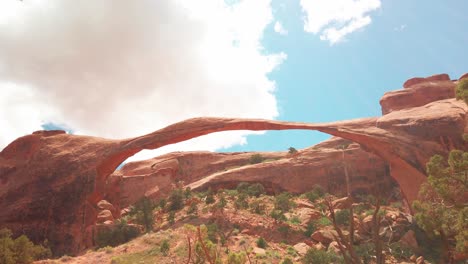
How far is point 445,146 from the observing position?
1486cm

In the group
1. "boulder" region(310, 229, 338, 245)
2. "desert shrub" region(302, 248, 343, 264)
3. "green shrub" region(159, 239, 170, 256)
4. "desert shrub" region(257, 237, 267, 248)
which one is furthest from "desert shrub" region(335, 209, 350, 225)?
"green shrub" region(159, 239, 170, 256)

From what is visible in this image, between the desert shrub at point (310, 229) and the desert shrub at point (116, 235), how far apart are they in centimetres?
892

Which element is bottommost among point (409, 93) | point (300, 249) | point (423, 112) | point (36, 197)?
point (300, 249)

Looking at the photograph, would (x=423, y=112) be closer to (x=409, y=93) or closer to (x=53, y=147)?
(x=409, y=93)

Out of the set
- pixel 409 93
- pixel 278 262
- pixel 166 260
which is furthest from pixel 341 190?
pixel 166 260

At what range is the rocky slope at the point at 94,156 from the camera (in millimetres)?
15406

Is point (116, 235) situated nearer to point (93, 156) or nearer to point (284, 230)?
point (93, 156)

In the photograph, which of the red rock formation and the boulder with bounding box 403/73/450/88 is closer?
the boulder with bounding box 403/73/450/88

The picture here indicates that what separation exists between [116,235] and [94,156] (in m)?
4.71

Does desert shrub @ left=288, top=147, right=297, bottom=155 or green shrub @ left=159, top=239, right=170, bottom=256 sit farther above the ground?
desert shrub @ left=288, top=147, right=297, bottom=155

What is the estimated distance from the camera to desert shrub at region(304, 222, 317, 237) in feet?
52.2

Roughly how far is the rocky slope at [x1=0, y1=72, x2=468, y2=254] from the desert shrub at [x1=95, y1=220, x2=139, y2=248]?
27.8 inches

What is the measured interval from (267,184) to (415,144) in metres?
15.4

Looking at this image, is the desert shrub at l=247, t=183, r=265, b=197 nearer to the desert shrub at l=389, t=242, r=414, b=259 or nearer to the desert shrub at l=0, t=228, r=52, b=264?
the desert shrub at l=389, t=242, r=414, b=259
